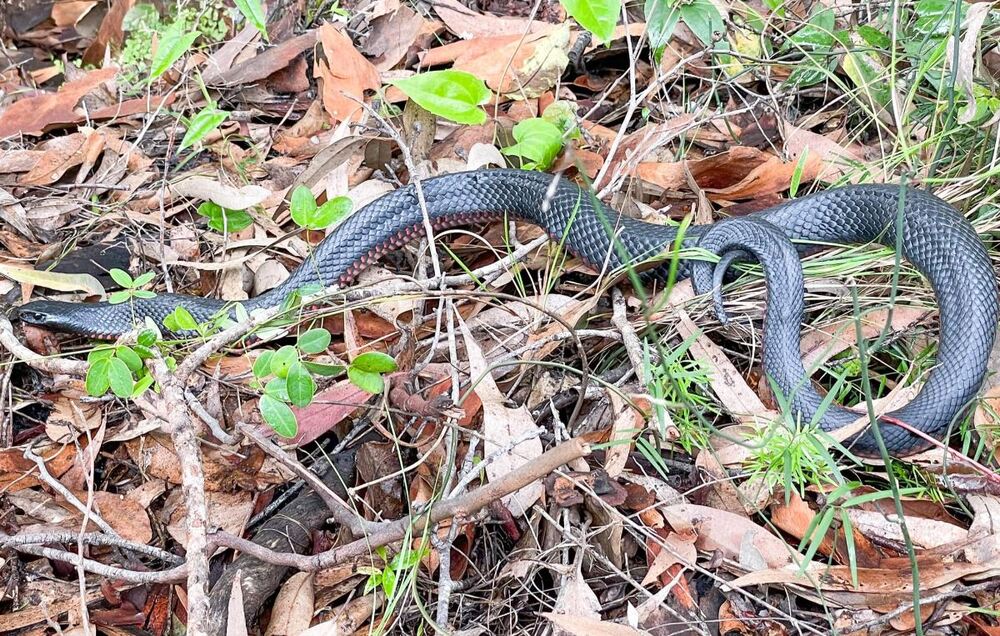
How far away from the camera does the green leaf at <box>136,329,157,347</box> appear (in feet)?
10.9

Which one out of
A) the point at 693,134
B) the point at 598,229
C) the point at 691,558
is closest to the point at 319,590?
the point at 691,558

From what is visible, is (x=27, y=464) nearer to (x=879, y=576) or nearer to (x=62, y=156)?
(x=62, y=156)

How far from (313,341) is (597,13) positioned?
1.90 meters

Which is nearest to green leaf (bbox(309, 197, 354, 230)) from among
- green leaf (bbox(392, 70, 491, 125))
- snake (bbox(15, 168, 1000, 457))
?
snake (bbox(15, 168, 1000, 457))

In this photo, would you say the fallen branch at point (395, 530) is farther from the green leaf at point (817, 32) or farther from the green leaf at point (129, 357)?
the green leaf at point (817, 32)

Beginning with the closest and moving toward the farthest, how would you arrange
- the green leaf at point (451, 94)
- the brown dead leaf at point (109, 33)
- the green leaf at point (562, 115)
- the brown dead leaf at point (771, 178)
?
the green leaf at point (451, 94)
the brown dead leaf at point (771, 178)
the green leaf at point (562, 115)
the brown dead leaf at point (109, 33)

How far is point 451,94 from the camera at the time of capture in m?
4.24

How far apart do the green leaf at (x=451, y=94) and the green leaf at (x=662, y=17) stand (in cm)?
101

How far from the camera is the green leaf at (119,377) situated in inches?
126

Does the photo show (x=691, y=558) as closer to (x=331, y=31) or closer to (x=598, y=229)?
(x=598, y=229)

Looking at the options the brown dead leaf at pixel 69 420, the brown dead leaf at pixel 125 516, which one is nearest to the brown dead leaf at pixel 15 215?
the brown dead leaf at pixel 69 420

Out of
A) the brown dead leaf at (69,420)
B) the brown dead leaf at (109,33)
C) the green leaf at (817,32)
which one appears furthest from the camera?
the brown dead leaf at (109,33)

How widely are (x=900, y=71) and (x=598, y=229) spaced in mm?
2052

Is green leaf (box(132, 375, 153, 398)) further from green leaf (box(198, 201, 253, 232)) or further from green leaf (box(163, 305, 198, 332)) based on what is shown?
green leaf (box(198, 201, 253, 232))
